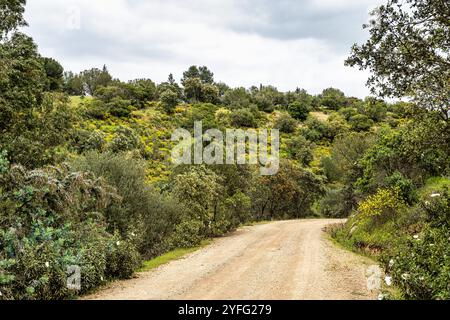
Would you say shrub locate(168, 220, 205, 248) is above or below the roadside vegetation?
below

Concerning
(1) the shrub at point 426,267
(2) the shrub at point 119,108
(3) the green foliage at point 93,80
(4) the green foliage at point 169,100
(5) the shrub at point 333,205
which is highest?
(3) the green foliage at point 93,80

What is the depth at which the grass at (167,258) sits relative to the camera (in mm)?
16266

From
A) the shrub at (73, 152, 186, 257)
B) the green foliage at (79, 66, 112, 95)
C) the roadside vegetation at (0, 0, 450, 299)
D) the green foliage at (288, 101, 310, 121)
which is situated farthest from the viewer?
the green foliage at (79, 66, 112, 95)

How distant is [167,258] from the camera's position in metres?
18.5

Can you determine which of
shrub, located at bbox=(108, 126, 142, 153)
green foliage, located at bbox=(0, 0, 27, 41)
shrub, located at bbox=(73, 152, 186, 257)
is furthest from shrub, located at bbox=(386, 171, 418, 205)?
shrub, located at bbox=(108, 126, 142, 153)

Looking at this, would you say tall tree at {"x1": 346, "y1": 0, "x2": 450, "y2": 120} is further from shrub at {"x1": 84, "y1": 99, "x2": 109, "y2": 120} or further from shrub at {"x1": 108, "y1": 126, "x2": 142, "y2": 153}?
shrub at {"x1": 84, "y1": 99, "x2": 109, "y2": 120}

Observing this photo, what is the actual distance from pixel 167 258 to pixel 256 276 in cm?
597

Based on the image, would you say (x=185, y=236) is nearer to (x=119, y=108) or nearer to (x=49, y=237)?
(x=49, y=237)

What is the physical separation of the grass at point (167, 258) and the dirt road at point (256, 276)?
460 millimetres

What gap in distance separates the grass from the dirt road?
460mm

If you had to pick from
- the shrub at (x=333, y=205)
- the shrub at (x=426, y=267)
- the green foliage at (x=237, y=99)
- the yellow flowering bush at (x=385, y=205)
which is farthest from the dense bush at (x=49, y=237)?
the green foliage at (x=237, y=99)

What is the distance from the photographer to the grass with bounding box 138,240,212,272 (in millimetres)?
16266

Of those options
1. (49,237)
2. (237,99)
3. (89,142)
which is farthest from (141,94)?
(49,237)

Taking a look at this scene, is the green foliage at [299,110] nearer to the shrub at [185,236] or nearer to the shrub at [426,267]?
the shrub at [185,236]
